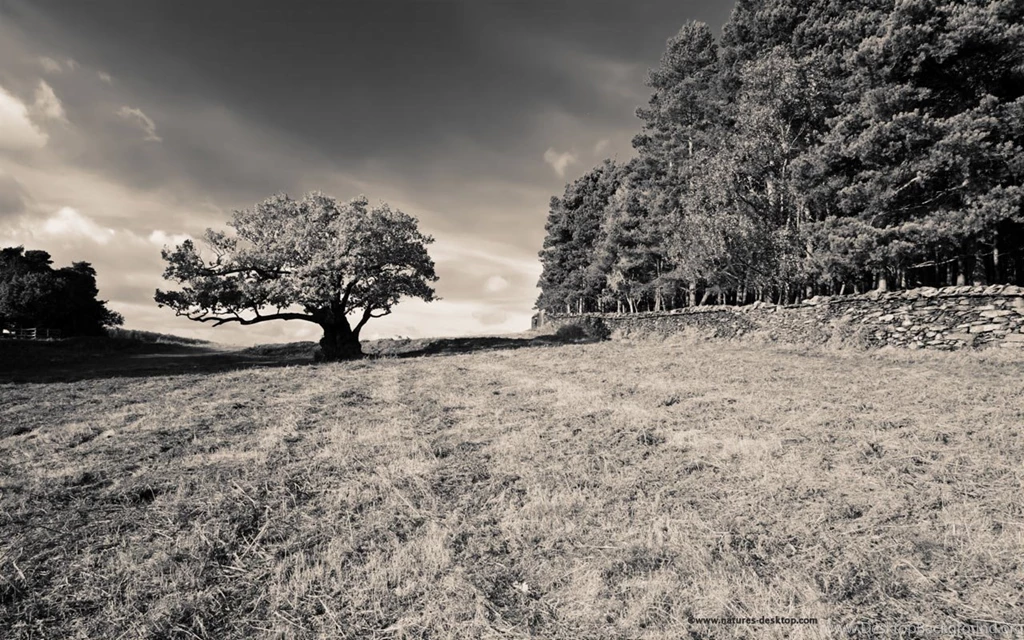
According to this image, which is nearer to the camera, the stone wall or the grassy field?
the grassy field

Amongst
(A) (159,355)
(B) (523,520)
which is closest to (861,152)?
(B) (523,520)

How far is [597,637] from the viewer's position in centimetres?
261

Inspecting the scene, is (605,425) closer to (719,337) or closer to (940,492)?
(940,492)

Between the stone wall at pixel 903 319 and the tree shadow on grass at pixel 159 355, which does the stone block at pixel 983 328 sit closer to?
the stone wall at pixel 903 319

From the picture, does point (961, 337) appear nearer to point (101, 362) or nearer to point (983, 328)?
point (983, 328)

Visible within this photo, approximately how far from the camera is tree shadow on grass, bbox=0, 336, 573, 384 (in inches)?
787

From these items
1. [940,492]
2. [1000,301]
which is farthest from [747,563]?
[1000,301]

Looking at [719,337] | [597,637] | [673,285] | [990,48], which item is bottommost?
[597,637]

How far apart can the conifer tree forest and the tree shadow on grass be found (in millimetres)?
13170

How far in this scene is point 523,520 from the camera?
158 inches

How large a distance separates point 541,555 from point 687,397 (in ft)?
21.6

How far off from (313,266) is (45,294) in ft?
133

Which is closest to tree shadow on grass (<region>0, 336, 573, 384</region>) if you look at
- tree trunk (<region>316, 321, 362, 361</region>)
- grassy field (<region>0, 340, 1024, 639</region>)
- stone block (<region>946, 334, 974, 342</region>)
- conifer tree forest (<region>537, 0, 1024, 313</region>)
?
tree trunk (<region>316, 321, 362, 361</region>)

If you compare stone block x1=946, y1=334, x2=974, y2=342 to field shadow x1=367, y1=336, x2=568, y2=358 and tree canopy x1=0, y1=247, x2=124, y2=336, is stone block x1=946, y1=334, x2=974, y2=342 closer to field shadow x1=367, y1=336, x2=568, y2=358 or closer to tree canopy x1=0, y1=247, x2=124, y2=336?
field shadow x1=367, y1=336, x2=568, y2=358
